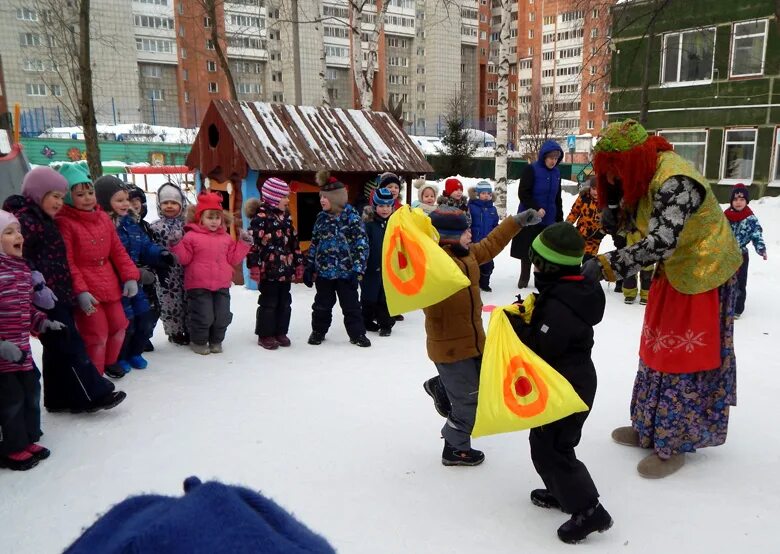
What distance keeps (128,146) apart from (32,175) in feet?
84.0

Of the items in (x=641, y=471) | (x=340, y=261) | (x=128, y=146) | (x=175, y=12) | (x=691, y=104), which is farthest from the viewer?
(x=175, y=12)

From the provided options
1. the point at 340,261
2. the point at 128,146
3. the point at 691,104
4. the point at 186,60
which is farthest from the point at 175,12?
the point at 340,261

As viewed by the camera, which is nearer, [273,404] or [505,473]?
[505,473]

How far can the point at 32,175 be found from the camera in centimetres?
365

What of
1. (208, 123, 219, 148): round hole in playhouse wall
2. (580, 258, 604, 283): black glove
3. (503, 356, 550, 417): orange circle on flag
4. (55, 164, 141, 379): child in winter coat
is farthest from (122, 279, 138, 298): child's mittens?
(208, 123, 219, 148): round hole in playhouse wall

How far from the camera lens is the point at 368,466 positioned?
3.34 meters

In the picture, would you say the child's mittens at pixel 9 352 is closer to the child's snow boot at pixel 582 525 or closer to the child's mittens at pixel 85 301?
the child's mittens at pixel 85 301

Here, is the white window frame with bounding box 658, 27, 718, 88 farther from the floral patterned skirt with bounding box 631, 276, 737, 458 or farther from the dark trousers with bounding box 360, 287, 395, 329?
the floral patterned skirt with bounding box 631, 276, 737, 458

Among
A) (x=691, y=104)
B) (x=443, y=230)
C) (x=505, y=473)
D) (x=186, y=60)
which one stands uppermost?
(x=186, y=60)

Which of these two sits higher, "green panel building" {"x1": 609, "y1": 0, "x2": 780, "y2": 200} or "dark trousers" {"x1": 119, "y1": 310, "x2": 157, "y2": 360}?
"green panel building" {"x1": 609, "y1": 0, "x2": 780, "y2": 200}

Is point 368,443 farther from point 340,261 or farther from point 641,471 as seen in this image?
point 340,261

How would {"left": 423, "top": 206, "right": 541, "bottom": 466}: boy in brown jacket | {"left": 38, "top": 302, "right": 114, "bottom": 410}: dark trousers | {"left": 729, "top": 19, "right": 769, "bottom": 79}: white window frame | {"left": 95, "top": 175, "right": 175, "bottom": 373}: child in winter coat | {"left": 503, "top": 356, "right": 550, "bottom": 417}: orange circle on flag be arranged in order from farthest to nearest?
{"left": 729, "top": 19, "right": 769, "bottom": 79}: white window frame < {"left": 95, "top": 175, "right": 175, "bottom": 373}: child in winter coat < {"left": 38, "top": 302, "right": 114, "bottom": 410}: dark trousers < {"left": 423, "top": 206, "right": 541, "bottom": 466}: boy in brown jacket < {"left": 503, "top": 356, "right": 550, "bottom": 417}: orange circle on flag

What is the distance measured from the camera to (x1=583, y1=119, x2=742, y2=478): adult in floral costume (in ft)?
9.79

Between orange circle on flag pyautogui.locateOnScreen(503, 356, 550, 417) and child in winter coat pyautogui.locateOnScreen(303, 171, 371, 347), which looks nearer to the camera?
orange circle on flag pyautogui.locateOnScreen(503, 356, 550, 417)
